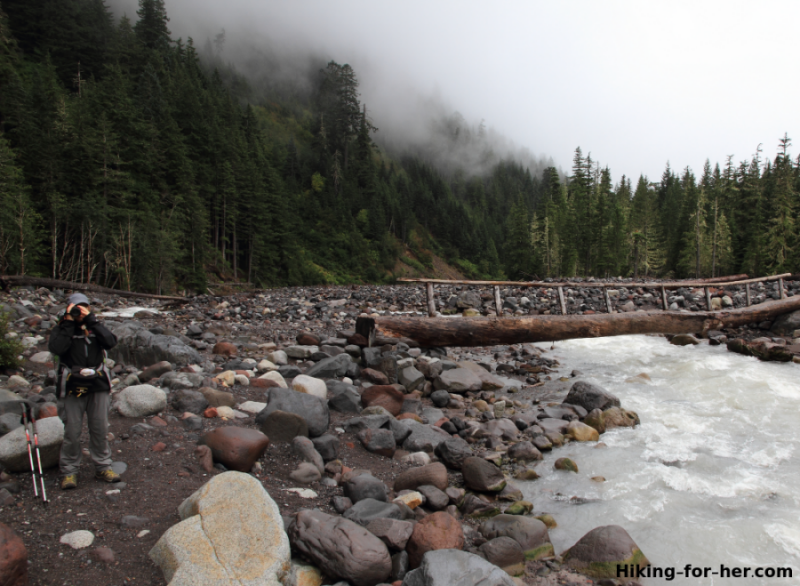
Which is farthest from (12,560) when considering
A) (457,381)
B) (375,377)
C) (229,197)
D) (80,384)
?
(229,197)

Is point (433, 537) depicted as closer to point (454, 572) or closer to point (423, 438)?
point (454, 572)

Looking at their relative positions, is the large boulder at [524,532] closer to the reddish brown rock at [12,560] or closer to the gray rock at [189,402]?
the reddish brown rock at [12,560]

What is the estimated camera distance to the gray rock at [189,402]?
5641 millimetres

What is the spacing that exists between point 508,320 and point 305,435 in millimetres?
6907

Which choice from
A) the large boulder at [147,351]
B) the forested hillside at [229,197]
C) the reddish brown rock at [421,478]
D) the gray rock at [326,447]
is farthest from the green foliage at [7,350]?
the forested hillside at [229,197]

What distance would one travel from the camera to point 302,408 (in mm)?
5711

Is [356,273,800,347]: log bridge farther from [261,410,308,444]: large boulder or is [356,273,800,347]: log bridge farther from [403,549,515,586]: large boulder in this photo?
[403,549,515,586]: large boulder

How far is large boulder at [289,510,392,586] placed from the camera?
10.4ft

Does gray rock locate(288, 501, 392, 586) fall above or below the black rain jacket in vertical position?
below

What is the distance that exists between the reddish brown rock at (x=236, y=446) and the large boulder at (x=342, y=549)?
128 cm

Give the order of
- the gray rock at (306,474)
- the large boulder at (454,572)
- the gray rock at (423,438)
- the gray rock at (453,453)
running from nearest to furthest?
the large boulder at (454,572) → the gray rock at (306,474) → the gray rock at (453,453) → the gray rock at (423,438)

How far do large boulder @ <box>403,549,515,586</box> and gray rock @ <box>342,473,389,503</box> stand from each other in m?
1.24

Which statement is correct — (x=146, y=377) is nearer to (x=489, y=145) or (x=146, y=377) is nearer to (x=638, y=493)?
(x=638, y=493)

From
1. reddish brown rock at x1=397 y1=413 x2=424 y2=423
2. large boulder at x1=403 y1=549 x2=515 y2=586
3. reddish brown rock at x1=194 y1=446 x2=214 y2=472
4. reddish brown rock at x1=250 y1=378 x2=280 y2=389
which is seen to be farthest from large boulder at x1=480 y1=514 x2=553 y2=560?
reddish brown rock at x1=250 y1=378 x2=280 y2=389
